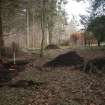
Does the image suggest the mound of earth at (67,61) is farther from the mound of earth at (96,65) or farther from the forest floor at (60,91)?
the forest floor at (60,91)

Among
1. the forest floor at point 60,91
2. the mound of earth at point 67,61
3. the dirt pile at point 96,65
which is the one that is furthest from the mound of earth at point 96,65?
the mound of earth at point 67,61

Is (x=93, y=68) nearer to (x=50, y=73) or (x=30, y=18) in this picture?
(x=50, y=73)

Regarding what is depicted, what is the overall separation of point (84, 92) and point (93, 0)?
6.57m

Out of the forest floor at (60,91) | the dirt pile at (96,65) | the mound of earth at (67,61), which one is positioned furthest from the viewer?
the mound of earth at (67,61)

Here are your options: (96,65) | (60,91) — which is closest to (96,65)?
(96,65)

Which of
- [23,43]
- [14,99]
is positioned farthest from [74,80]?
[23,43]

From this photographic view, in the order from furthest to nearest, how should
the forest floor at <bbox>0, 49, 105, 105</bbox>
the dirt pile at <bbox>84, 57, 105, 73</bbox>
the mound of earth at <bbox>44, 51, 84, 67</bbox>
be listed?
1. the mound of earth at <bbox>44, 51, 84, 67</bbox>
2. the dirt pile at <bbox>84, 57, 105, 73</bbox>
3. the forest floor at <bbox>0, 49, 105, 105</bbox>

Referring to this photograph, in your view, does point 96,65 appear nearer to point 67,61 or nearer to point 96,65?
point 96,65

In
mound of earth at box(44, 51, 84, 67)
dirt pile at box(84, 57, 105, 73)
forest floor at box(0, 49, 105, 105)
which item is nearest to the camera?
forest floor at box(0, 49, 105, 105)

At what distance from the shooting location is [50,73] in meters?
9.54

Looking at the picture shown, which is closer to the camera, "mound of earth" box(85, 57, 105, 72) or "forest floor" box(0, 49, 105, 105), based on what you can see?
"forest floor" box(0, 49, 105, 105)

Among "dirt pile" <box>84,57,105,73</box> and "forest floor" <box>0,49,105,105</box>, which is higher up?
"dirt pile" <box>84,57,105,73</box>

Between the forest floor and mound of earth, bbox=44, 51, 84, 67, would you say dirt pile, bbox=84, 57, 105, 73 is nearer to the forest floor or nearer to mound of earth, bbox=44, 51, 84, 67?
the forest floor

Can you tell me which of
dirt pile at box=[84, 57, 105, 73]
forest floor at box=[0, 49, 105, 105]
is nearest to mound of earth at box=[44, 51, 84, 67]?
dirt pile at box=[84, 57, 105, 73]
